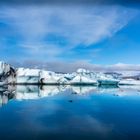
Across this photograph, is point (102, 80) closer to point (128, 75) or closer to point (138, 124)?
point (128, 75)

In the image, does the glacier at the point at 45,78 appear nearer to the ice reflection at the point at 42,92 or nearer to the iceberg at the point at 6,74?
the iceberg at the point at 6,74

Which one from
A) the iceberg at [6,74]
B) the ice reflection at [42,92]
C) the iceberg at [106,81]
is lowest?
the ice reflection at [42,92]

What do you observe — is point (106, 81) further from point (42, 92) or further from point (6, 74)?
point (42, 92)

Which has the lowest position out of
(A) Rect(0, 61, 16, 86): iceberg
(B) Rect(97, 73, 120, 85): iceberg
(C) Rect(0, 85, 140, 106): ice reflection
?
(C) Rect(0, 85, 140, 106): ice reflection

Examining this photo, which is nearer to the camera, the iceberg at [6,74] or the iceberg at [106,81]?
the iceberg at [6,74]

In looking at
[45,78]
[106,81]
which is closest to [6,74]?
[45,78]

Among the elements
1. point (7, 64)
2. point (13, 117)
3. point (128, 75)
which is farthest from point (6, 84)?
point (128, 75)

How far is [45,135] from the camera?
3.65 metres

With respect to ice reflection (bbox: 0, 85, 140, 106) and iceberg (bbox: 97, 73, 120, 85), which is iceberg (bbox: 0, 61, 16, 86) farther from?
iceberg (bbox: 97, 73, 120, 85)

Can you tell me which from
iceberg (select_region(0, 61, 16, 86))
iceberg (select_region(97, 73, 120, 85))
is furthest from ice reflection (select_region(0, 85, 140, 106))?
iceberg (select_region(97, 73, 120, 85))

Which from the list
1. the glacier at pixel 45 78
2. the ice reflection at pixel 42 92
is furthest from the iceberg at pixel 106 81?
the ice reflection at pixel 42 92

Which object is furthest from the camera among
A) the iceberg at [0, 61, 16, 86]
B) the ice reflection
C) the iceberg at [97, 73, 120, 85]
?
the iceberg at [97, 73, 120, 85]

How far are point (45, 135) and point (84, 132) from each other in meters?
0.52

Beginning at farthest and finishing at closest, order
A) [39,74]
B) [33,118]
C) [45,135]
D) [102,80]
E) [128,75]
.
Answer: [128,75] < [102,80] < [39,74] < [33,118] < [45,135]
